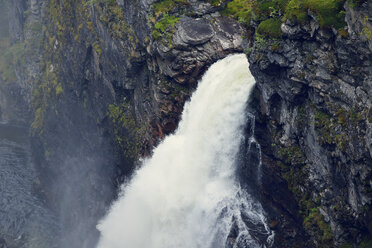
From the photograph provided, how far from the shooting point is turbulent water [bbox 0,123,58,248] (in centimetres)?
5538

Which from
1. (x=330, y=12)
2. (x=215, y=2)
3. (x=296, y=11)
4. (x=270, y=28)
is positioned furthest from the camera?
(x=215, y=2)

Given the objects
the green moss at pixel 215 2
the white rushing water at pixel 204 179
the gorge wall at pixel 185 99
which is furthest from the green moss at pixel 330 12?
the green moss at pixel 215 2

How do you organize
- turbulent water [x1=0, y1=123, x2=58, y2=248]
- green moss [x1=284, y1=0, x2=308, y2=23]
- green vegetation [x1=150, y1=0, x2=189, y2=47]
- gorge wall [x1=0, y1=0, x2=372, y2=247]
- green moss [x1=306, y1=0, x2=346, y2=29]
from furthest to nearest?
turbulent water [x1=0, y1=123, x2=58, y2=248] < green vegetation [x1=150, y1=0, x2=189, y2=47] < green moss [x1=284, y1=0, x2=308, y2=23] < green moss [x1=306, y1=0, x2=346, y2=29] < gorge wall [x1=0, y1=0, x2=372, y2=247]

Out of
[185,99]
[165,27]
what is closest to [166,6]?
[165,27]

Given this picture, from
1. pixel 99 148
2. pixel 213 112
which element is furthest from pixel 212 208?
pixel 99 148

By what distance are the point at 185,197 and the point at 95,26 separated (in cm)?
2782

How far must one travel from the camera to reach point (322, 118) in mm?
27953

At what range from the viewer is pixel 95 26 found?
179 ft

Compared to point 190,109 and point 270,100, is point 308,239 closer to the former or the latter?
point 270,100

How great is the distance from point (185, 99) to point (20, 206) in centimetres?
3337

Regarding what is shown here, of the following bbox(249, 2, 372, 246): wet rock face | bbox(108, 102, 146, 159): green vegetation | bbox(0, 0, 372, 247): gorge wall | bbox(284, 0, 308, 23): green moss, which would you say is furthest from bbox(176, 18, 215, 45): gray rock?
bbox(108, 102, 146, 159): green vegetation

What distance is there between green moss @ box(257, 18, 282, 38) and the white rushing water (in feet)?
14.1

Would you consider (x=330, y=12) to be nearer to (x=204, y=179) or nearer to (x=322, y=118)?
(x=322, y=118)

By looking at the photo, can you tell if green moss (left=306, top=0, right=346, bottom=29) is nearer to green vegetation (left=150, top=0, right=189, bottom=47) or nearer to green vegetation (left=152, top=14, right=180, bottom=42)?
green vegetation (left=150, top=0, right=189, bottom=47)
